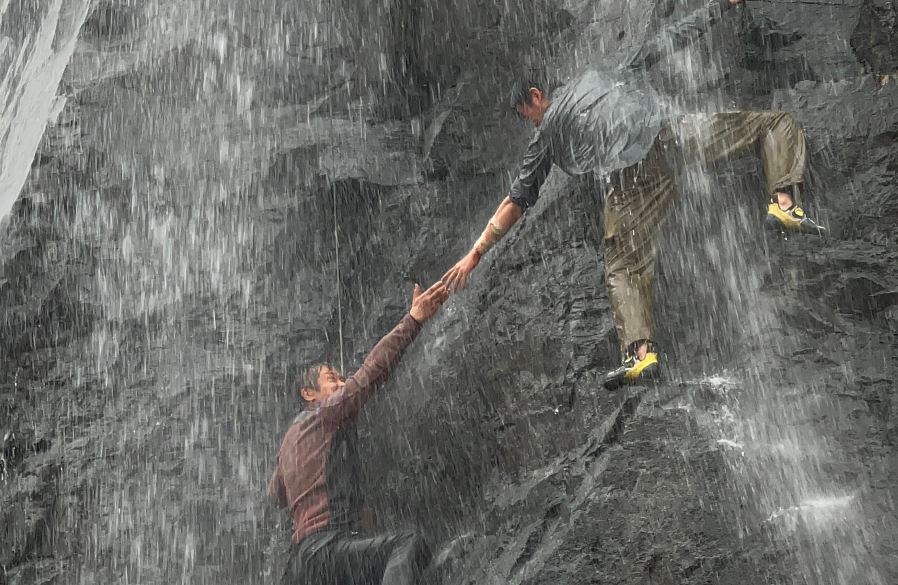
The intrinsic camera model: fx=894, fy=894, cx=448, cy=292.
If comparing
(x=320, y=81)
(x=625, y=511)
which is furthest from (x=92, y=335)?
Result: (x=625, y=511)

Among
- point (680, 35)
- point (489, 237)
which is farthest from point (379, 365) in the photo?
point (680, 35)

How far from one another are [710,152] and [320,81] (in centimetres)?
459

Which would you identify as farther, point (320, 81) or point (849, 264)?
point (320, 81)

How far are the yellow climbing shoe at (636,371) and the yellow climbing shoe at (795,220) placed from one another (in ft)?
3.24

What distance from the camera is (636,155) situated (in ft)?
16.6

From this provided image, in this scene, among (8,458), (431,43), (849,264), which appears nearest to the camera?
(849,264)

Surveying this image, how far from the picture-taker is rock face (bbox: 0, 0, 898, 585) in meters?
4.46

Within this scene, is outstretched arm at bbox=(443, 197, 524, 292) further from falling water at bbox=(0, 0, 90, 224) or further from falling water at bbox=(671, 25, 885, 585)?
falling water at bbox=(0, 0, 90, 224)

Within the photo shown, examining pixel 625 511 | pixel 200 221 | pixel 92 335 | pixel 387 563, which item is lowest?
pixel 387 563

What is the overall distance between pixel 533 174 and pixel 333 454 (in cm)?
224

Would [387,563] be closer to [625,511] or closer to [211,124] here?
[625,511]

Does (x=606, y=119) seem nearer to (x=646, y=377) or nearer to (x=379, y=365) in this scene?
(x=646, y=377)

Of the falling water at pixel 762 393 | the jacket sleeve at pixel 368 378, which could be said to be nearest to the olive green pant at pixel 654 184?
the falling water at pixel 762 393

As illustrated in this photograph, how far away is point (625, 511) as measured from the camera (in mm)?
4422
